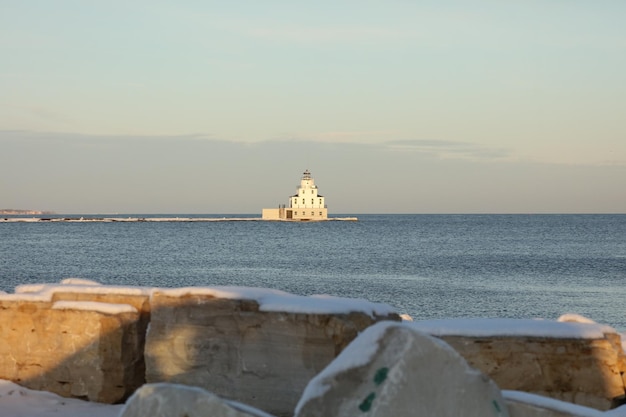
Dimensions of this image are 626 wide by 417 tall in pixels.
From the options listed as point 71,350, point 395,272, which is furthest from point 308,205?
point 71,350

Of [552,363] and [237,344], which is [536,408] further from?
[237,344]

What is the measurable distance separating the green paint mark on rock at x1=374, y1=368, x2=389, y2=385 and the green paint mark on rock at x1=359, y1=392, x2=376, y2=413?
2.4 inches

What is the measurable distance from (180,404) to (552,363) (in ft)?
13.4

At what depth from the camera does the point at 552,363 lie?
7.25 metres

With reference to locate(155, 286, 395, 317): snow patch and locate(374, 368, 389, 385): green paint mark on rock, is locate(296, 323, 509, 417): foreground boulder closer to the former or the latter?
locate(374, 368, 389, 385): green paint mark on rock

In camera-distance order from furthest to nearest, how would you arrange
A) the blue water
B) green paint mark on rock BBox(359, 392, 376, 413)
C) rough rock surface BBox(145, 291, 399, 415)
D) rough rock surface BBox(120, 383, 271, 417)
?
the blue water → rough rock surface BBox(145, 291, 399, 415) → rough rock surface BBox(120, 383, 271, 417) → green paint mark on rock BBox(359, 392, 376, 413)

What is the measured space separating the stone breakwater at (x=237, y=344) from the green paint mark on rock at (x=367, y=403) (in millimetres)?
1765

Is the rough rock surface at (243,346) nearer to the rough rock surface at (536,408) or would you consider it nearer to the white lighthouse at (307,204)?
the rough rock surface at (536,408)

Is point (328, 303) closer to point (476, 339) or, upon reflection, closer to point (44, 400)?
point (476, 339)

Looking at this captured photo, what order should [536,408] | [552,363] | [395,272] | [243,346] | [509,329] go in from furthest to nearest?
[395,272]
[243,346]
[509,329]
[552,363]
[536,408]

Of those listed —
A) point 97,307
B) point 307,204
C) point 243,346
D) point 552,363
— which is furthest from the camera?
point 307,204

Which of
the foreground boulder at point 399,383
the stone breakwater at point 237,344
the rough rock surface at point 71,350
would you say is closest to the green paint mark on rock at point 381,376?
the foreground boulder at point 399,383

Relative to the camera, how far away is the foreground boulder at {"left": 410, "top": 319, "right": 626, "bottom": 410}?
723 centimetres

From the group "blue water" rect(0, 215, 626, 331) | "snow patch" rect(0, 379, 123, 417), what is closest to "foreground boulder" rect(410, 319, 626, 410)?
"snow patch" rect(0, 379, 123, 417)
